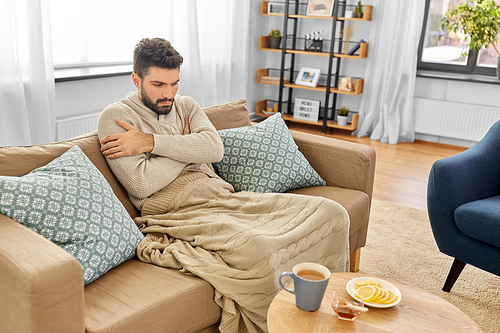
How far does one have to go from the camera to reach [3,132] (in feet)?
8.61

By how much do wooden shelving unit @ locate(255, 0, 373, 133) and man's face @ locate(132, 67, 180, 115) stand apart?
326 centimetres

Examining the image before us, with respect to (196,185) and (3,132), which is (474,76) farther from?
(3,132)

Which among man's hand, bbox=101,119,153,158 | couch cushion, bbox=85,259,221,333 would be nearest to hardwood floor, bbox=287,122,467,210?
man's hand, bbox=101,119,153,158

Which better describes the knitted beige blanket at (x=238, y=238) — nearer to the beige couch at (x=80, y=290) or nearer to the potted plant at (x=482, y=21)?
the beige couch at (x=80, y=290)

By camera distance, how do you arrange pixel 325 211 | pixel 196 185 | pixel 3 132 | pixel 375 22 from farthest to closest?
pixel 375 22 < pixel 3 132 < pixel 196 185 < pixel 325 211

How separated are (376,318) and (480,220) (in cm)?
100

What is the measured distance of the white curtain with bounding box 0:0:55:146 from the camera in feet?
8.51

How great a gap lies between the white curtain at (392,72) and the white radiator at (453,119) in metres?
0.12

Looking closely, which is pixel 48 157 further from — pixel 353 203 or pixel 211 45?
pixel 211 45

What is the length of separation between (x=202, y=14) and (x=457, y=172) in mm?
2757

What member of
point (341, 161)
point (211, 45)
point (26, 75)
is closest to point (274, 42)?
point (211, 45)

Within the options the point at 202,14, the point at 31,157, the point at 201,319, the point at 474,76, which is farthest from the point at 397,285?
the point at 474,76

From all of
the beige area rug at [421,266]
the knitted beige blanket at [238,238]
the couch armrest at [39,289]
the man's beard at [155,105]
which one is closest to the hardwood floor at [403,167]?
the beige area rug at [421,266]

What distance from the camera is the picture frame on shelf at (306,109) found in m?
5.15
